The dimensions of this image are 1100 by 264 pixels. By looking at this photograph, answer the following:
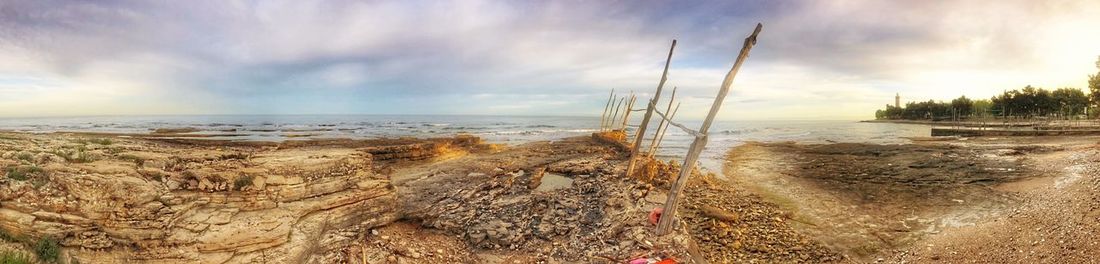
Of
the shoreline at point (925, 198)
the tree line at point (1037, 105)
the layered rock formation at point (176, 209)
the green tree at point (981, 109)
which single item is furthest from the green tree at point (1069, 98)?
the layered rock formation at point (176, 209)

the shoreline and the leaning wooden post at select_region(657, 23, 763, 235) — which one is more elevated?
the leaning wooden post at select_region(657, 23, 763, 235)

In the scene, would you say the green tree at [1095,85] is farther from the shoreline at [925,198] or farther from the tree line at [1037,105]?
the shoreline at [925,198]

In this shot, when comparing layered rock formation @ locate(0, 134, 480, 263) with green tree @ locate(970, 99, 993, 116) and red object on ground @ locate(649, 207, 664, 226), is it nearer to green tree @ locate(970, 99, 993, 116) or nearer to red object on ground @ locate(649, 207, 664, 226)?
red object on ground @ locate(649, 207, 664, 226)

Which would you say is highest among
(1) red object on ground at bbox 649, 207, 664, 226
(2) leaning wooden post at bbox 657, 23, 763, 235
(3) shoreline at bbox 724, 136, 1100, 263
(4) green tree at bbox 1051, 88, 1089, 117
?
(4) green tree at bbox 1051, 88, 1089, 117

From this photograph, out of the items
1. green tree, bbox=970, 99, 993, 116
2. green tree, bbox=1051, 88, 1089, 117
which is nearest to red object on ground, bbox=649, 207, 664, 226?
green tree, bbox=970, 99, 993, 116

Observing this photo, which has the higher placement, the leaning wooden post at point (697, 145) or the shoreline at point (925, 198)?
the leaning wooden post at point (697, 145)

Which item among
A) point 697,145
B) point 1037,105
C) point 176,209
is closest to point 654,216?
point 697,145

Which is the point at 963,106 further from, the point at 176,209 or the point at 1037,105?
the point at 176,209

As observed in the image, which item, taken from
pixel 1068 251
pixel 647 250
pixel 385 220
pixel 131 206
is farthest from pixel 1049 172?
pixel 131 206

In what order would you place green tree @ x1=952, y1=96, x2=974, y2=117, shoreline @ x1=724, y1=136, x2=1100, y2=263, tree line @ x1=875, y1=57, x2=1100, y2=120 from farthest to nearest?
1. green tree @ x1=952, y1=96, x2=974, y2=117
2. tree line @ x1=875, y1=57, x2=1100, y2=120
3. shoreline @ x1=724, y1=136, x2=1100, y2=263

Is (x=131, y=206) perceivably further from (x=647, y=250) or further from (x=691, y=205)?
(x=691, y=205)

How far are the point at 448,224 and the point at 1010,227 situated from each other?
11.8m

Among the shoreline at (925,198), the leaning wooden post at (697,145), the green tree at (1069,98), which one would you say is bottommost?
the shoreline at (925,198)

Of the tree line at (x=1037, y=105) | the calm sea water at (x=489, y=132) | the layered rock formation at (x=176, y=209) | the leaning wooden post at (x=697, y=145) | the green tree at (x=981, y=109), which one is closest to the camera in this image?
the layered rock formation at (x=176, y=209)
